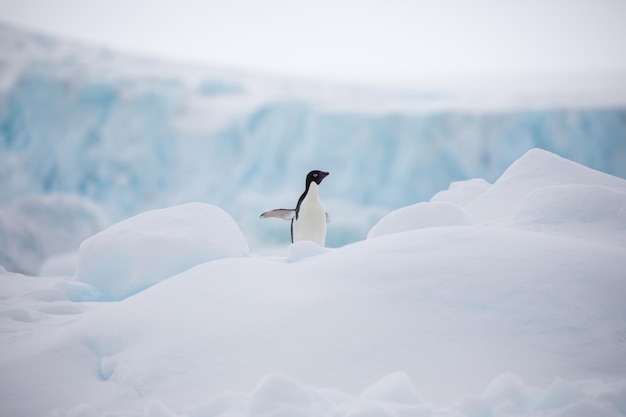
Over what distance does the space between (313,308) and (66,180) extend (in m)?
14.4

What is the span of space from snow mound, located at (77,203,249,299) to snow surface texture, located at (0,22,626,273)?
10.2 meters

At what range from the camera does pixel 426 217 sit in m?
3.36

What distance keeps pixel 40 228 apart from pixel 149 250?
8.93 m

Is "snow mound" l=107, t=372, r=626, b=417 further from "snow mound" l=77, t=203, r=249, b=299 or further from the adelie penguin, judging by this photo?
the adelie penguin

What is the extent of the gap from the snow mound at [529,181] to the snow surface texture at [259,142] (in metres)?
9.63

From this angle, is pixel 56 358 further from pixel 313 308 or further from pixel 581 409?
pixel 581 409

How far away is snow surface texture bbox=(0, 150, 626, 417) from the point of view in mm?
1753

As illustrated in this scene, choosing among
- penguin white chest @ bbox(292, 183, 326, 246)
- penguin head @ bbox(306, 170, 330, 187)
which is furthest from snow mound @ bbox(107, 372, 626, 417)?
penguin head @ bbox(306, 170, 330, 187)

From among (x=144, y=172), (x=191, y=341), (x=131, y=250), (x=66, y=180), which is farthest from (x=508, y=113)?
(x=191, y=341)

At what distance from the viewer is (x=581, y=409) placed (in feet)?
5.34

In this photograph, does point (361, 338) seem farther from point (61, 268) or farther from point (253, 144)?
point (253, 144)

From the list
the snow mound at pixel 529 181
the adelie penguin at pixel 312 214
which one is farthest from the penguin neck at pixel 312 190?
the snow mound at pixel 529 181

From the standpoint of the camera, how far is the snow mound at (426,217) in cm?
329

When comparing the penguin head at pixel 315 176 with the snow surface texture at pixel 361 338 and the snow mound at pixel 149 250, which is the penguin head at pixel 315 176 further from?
the snow surface texture at pixel 361 338
